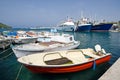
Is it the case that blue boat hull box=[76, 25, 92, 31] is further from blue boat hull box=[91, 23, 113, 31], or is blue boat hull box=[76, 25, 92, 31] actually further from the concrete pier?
the concrete pier

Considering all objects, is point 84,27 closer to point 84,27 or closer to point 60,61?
point 84,27

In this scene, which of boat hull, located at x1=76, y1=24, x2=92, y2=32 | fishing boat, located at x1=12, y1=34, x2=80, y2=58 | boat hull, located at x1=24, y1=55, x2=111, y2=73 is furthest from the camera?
boat hull, located at x1=76, y1=24, x2=92, y2=32

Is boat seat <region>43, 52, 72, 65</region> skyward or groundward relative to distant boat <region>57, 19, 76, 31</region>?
groundward

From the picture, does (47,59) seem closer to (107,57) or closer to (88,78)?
(88,78)

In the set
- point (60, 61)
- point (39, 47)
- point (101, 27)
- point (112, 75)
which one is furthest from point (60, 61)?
point (101, 27)

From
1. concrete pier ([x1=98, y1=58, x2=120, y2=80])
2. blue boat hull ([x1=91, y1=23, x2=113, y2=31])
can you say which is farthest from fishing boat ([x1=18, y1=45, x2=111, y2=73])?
blue boat hull ([x1=91, y1=23, x2=113, y2=31])

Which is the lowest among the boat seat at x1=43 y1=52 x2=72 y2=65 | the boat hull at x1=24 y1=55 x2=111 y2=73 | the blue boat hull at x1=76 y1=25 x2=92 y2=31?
the boat hull at x1=24 y1=55 x2=111 y2=73

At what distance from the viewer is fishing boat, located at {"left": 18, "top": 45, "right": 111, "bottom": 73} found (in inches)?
318

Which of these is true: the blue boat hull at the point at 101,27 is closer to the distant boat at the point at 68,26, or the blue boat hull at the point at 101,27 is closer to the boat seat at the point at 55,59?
the distant boat at the point at 68,26

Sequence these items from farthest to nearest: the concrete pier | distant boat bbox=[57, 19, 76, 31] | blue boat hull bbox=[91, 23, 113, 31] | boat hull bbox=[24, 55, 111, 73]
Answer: distant boat bbox=[57, 19, 76, 31] → blue boat hull bbox=[91, 23, 113, 31] → boat hull bbox=[24, 55, 111, 73] → the concrete pier

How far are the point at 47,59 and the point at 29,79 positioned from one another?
87.5 inches

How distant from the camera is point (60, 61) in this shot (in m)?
9.66

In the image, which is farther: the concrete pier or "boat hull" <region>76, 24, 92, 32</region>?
"boat hull" <region>76, 24, 92, 32</region>

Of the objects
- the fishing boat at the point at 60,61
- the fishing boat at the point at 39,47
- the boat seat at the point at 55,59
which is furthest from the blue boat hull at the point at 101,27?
the boat seat at the point at 55,59
